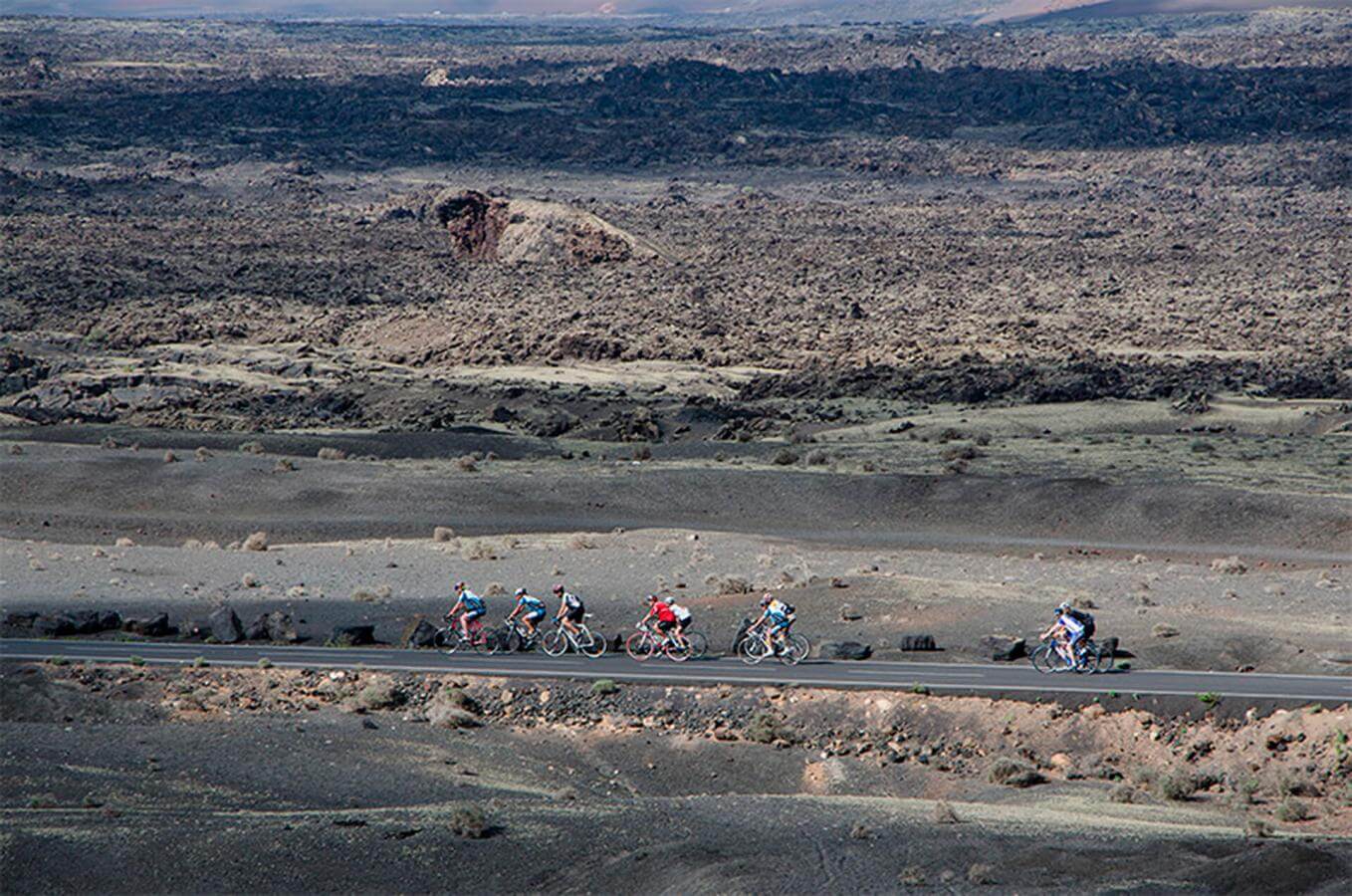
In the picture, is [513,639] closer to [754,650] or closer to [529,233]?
[754,650]

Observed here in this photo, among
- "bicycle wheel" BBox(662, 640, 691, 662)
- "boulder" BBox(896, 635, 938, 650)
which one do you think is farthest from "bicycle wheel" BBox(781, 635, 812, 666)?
"boulder" BBox(896, 635, 938, 650)

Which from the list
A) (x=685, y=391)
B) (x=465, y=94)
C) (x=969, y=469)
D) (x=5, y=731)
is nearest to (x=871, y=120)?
(x=465, y=94)

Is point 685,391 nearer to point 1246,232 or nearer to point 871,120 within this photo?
point 1246,232

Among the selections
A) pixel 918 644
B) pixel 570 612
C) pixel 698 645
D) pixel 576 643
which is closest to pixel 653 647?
pixel 698 645

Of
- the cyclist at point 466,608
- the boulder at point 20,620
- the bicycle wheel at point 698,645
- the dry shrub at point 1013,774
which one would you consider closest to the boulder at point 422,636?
the cyclist at point 466,608

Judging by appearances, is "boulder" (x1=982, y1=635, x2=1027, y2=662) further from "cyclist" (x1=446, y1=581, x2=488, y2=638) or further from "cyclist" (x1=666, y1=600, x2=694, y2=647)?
"cyclist" (x1=446, y1=581, x2=488, y2=638)

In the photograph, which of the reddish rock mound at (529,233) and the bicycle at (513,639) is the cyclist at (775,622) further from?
the reddish rock mound at (529,233)
